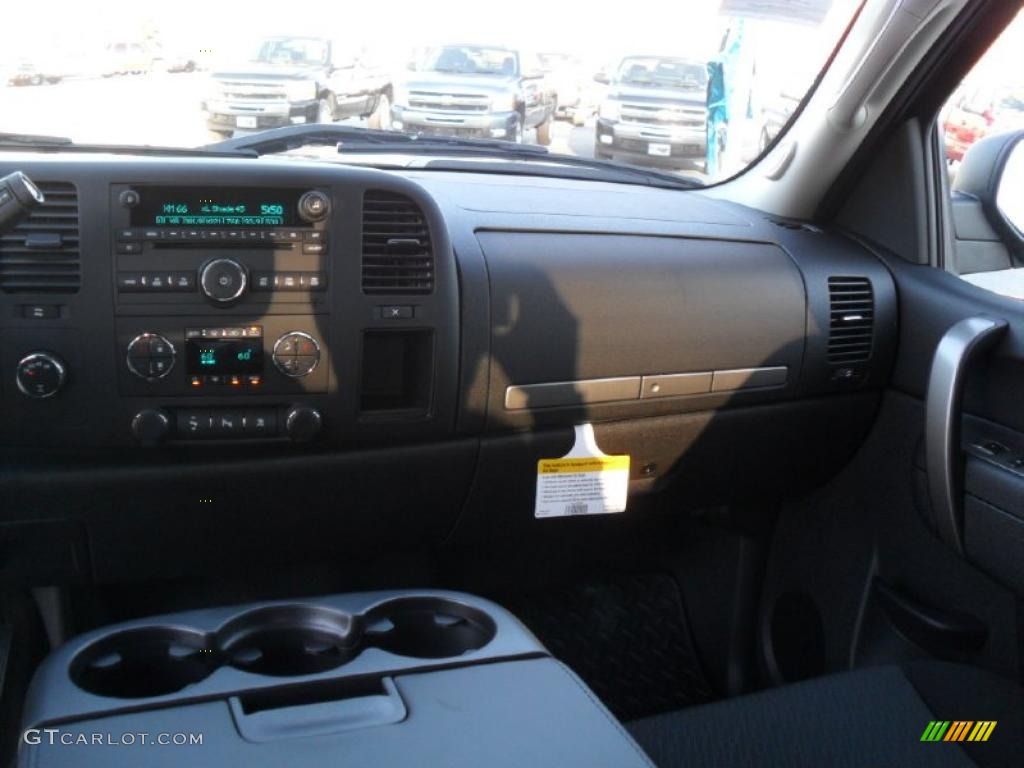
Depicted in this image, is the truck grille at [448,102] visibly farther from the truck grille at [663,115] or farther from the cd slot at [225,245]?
the cd slot at [225,245]

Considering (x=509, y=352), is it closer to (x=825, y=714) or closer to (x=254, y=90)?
(x=825, y=714)

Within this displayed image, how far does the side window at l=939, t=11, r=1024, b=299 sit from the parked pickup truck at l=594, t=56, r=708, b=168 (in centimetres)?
83

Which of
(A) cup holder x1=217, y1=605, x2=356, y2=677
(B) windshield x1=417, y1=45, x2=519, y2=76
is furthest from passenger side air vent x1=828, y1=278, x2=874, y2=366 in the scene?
(B) windshield x1=417, y1=45, x2=519, y2=76

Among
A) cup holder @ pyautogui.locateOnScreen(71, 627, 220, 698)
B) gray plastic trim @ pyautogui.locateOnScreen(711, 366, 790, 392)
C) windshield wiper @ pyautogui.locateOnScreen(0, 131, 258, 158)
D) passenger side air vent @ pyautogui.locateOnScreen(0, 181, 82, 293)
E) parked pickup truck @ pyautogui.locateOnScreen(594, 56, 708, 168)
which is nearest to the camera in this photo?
cup holder @ pyautogui.locateOnScreen(71, 627, 220, 698)

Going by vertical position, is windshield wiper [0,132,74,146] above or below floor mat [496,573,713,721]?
above

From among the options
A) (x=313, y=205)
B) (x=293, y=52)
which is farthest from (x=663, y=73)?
(x=313, y=205)

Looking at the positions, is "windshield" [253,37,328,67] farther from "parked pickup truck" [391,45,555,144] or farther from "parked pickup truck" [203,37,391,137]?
"parked pickup truck" [391,45,555,144]

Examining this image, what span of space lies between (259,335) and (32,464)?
1.60 ft

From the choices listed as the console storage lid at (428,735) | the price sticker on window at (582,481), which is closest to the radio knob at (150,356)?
the console storage lid at (428,735)

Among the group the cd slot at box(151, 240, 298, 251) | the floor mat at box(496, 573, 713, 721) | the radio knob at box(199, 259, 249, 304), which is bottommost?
the floor mat at box(496, 573, 713, 721)

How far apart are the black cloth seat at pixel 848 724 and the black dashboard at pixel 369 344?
2.17ft

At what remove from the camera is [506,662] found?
1687 mm

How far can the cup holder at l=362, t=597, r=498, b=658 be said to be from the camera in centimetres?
178

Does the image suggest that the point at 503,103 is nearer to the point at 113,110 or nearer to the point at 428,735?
the point at 113,110
